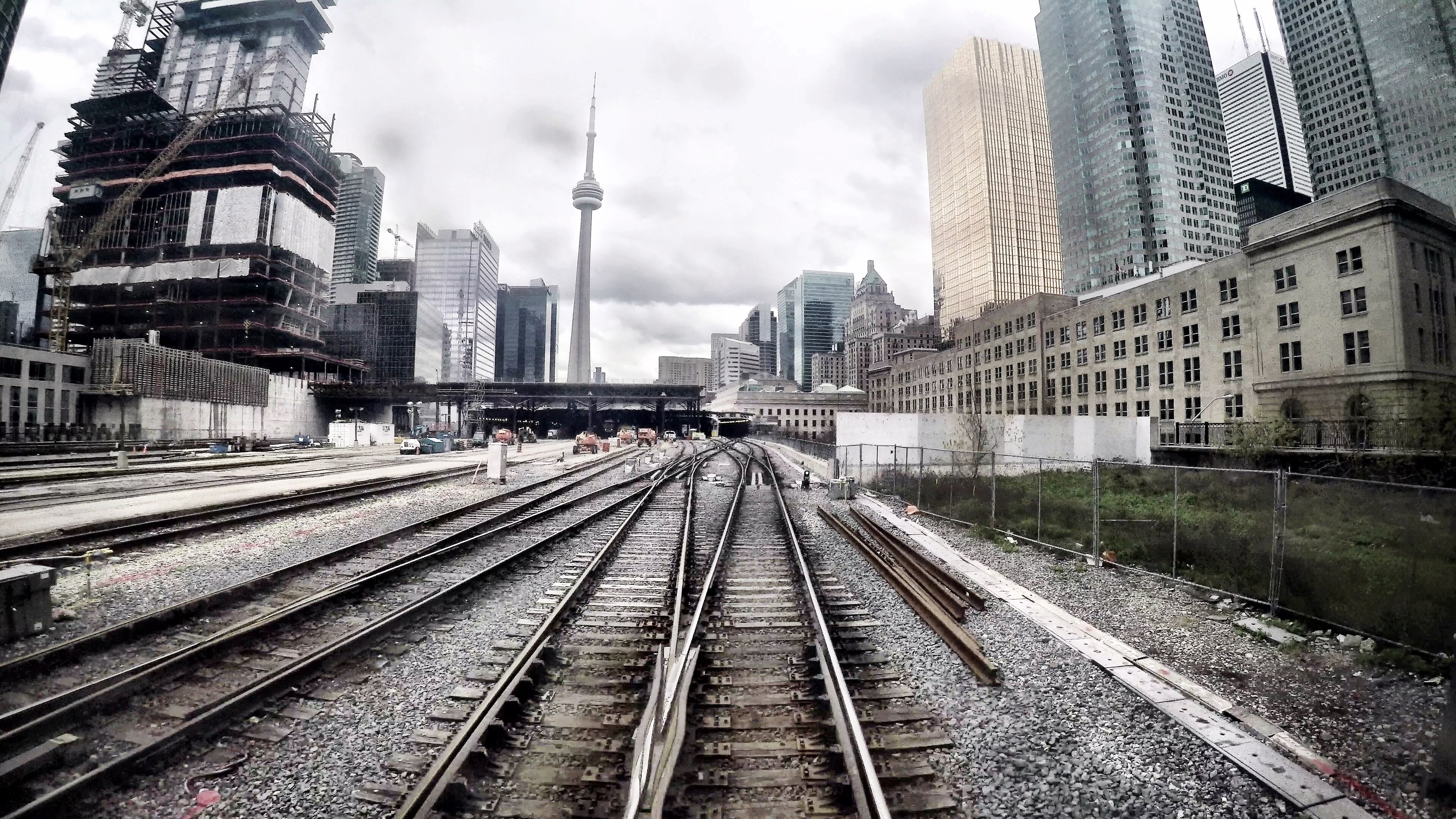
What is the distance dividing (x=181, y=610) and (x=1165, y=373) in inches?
2261

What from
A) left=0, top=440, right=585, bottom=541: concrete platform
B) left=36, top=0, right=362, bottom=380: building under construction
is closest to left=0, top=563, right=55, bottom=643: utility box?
left=0, top=440, right=585, bottom=541: concrete platform

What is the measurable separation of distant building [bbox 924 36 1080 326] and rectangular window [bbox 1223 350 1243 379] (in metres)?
107

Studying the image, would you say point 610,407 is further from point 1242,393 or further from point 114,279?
point 1242,393

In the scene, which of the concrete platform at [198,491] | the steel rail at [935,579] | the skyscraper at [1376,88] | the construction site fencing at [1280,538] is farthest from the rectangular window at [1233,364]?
the concrete platform at [198,491]

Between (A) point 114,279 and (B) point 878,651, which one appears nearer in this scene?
(B) point 878,651

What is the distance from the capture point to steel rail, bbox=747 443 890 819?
371cm

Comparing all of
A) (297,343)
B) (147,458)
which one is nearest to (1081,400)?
(147,458)

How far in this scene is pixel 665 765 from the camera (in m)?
4.02

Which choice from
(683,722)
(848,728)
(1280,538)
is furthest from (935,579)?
(683,722)

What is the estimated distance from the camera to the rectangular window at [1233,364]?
38.5m

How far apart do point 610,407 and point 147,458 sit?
352ft

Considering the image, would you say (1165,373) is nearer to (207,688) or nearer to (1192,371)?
(1192,371)

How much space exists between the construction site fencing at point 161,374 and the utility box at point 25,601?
2847 inches

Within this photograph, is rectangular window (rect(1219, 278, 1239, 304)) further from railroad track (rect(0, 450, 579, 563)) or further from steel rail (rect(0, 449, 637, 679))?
railroad track (rect(0, 450, 579, 563))
